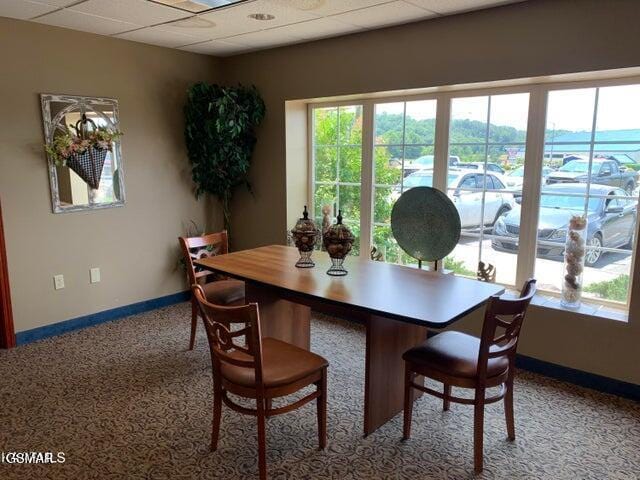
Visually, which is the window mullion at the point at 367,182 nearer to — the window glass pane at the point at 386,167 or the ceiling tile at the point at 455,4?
the window glass pane at the point at 386,167

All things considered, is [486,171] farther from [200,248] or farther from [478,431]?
[200,248]

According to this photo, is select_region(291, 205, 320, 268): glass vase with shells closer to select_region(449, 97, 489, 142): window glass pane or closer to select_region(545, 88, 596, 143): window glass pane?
select_region(449, 97, 489, 142): window glass pane

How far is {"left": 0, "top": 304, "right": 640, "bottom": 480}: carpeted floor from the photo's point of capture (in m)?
2.24

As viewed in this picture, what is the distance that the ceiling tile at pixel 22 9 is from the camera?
9.92ft

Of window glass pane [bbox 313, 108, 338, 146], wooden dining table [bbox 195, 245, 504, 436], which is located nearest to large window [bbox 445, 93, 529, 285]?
wooden dining table [bbox 195, 245, 504, 436]

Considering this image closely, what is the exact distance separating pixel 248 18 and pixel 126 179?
70.1 inches

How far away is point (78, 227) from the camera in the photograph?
3.89 metres

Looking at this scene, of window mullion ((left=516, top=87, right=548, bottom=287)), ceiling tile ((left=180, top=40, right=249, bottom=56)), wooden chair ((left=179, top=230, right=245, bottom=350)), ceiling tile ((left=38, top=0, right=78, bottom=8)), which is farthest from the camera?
ceiling tile ((left=180, top=40, right=249, bottom=56))

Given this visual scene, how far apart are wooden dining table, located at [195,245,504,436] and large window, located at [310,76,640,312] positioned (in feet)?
3.26

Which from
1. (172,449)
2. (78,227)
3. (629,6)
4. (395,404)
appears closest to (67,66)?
(78,227)

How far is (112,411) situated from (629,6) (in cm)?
366

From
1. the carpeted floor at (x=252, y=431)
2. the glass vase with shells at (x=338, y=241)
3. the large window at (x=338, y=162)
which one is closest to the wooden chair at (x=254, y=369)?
the carpeted floor at (x=252, y=431)

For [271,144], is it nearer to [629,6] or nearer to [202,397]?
[202,397]

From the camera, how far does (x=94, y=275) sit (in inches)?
159
